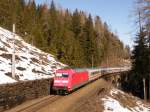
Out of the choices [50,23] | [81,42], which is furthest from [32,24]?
[81,42]

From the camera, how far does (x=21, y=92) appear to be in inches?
1023

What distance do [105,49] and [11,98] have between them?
13806cm

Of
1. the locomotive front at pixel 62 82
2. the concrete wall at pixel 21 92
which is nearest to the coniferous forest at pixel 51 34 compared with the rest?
the locomotive front at pixel 62 82

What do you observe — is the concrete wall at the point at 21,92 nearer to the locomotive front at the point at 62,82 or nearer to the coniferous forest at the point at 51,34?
the locomotive front at the point at 62,82

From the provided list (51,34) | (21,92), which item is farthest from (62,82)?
(51,34)

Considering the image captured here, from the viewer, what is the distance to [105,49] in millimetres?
160250

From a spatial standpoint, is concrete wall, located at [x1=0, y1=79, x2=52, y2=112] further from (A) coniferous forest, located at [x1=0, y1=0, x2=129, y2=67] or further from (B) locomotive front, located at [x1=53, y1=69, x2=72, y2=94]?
(A) coniferous forest, located at [x1=0, y1=0, x2=129, y2=67]

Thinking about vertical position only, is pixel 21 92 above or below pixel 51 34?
below

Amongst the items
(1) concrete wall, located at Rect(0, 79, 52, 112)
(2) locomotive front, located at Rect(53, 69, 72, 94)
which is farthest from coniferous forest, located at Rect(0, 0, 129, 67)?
(1) concrete wall, located at Rect(0, 79, 52, 112)

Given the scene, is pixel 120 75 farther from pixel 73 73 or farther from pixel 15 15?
pixel 73 73

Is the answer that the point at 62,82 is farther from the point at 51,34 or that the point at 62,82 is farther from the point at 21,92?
the point at 51,34

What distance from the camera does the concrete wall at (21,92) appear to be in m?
22.9

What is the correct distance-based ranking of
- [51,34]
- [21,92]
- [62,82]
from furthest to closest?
1. [51,34]
2. [62,82]
3. [21,92]

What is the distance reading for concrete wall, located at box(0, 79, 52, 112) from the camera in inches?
903
